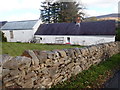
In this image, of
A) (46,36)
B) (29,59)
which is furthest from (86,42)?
(29,59)

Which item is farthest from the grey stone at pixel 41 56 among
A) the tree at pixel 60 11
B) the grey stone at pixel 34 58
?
the tree at pixel 60 11

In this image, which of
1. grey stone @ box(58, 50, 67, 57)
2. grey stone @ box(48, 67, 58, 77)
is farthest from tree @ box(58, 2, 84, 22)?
grey stone @ box(48, 67, 58, 77)

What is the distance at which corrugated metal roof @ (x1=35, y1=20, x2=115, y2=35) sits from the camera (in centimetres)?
2298

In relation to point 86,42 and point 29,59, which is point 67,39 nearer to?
point 86,42

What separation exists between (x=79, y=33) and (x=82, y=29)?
3.60 ft

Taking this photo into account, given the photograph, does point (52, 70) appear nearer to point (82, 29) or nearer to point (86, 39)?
point (86, 39)

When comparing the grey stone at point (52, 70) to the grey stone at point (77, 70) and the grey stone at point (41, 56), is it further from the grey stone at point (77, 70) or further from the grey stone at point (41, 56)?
the grey stone at point (77, 70)

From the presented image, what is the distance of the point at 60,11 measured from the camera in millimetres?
45188

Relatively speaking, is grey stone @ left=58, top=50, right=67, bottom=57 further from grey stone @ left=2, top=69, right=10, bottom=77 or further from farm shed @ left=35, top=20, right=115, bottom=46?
farm shed @ left=35, top=20, right=115, bottom=46

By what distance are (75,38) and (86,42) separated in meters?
2.04

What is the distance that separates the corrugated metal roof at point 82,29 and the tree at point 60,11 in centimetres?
1739

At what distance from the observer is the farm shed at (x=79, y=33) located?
2267 centimetres

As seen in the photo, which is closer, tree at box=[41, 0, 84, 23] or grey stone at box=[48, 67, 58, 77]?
grey stone at box=[48, 67, 58, 77]

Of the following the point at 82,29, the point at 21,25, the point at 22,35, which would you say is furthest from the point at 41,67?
the point at 21,25
